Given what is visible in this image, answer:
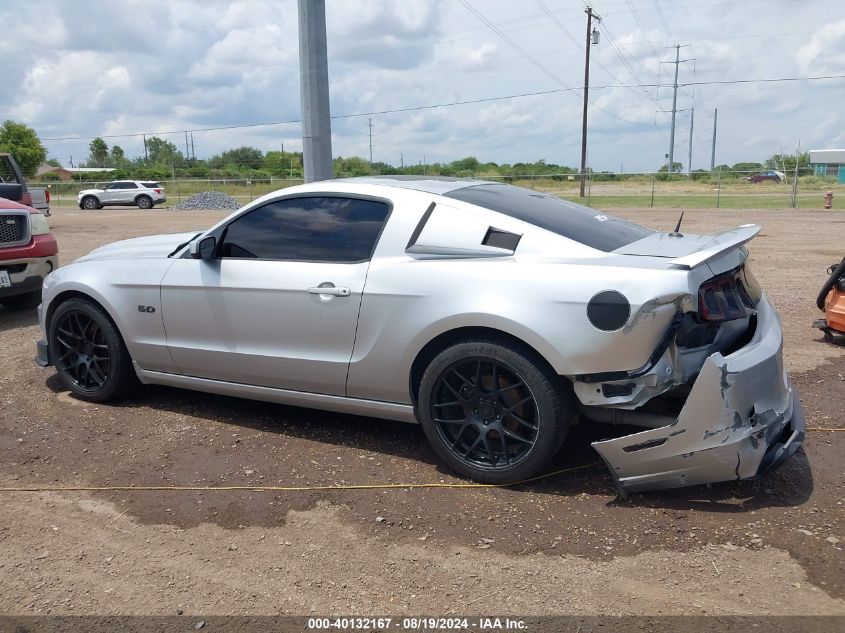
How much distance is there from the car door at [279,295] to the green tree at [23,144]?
65246mm

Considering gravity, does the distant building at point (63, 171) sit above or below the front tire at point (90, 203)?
above

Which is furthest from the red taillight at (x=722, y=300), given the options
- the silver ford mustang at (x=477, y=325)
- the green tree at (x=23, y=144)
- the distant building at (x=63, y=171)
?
the distant building at (x=63, y=171)

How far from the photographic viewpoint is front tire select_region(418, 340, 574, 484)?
11.7ft

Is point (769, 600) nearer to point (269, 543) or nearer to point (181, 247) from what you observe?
point (269, 543)

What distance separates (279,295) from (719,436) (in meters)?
2.43

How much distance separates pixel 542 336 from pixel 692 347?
0.72m

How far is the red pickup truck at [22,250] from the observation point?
778cm

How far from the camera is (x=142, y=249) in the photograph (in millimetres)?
5164

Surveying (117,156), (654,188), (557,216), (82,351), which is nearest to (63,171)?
(117,156)

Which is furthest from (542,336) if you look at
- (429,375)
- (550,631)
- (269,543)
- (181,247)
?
(181,247)

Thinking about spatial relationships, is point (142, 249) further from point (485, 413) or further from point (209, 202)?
point (209, 202)

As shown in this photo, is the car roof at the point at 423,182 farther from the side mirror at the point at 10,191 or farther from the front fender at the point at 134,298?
the side mirror at the point at 10,191

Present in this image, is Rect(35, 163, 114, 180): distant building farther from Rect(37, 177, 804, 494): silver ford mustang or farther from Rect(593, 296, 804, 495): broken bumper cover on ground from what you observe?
Rect(593, 296, 804, 495): broken bumper cover on ground

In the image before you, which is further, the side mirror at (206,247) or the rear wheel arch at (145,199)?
the rear wheel arch at (145,199)
